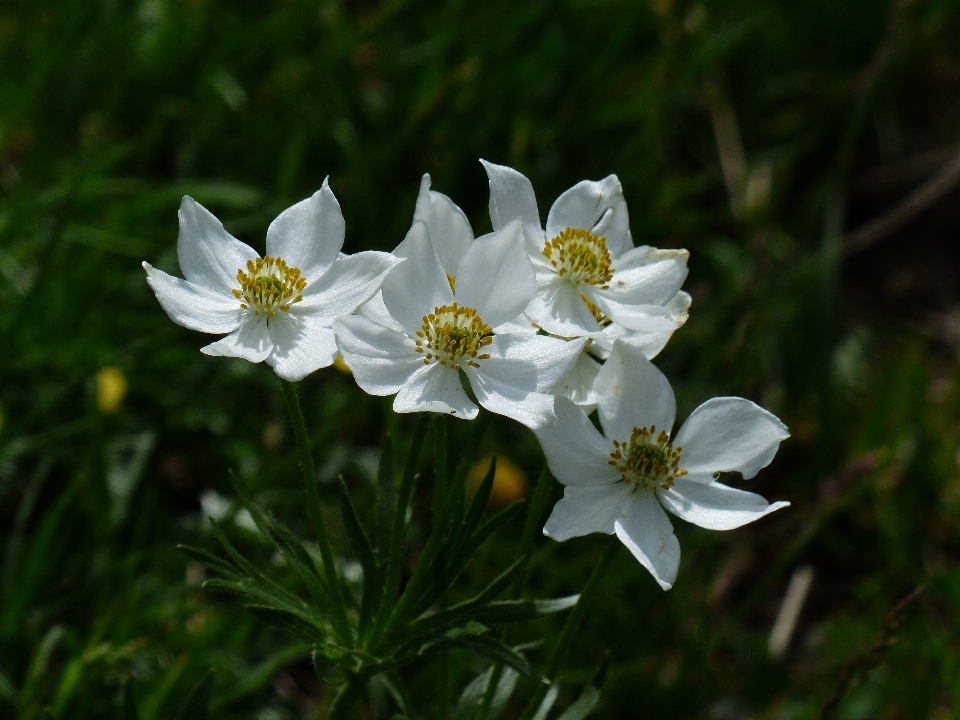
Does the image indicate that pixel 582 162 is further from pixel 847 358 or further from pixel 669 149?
pixel 847 358

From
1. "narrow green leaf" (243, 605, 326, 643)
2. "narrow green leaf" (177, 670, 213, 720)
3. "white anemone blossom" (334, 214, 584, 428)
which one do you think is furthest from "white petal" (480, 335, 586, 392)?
"narrow green leaf" (177, 670, 213, 720)

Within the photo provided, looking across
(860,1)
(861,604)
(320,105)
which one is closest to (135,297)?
(320,105)

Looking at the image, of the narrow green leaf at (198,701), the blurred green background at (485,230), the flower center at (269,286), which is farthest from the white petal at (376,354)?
the blurred green background at (485,230)

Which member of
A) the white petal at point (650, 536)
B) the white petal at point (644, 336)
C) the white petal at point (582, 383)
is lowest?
the white petal at point (650, 536)

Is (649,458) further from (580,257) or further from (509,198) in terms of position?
(509,198)

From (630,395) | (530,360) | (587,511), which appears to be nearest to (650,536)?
(587,511)

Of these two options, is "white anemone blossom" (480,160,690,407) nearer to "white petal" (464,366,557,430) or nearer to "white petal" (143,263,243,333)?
"white petal" (464,366,557,430)

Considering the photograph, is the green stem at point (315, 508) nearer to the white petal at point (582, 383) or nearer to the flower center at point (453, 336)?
the flower center at point (453, 336)
